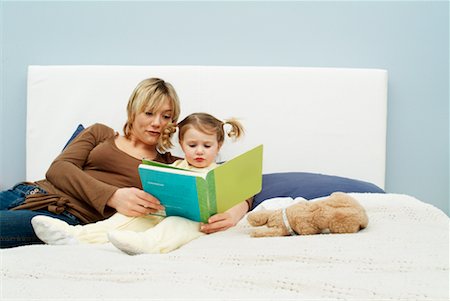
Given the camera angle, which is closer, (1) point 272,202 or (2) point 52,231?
(2) point 52,231

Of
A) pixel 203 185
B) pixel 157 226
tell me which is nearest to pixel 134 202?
pixel 157 226

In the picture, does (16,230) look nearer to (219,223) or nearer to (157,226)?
(157,226)

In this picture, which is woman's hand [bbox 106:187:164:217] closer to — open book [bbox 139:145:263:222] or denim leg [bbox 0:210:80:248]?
open book [bbox 139:145:263:222]

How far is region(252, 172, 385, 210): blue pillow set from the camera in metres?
1.62

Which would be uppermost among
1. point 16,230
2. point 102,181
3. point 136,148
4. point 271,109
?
point 271,109

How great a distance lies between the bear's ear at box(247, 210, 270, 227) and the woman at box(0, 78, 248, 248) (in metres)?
0.08

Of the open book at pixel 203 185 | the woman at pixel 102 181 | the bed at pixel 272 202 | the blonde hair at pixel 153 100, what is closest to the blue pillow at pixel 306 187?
the bed at pixel 272 202

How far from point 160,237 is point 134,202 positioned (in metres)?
0.21

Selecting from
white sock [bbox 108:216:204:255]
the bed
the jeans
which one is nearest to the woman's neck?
the bed

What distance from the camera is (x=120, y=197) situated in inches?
58.4

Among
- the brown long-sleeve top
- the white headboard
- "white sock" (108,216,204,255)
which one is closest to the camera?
"white sock" (108,216,204,255)

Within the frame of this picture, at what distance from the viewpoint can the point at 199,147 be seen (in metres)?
1.60

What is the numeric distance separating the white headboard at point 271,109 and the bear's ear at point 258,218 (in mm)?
725

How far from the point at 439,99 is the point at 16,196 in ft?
5.31
